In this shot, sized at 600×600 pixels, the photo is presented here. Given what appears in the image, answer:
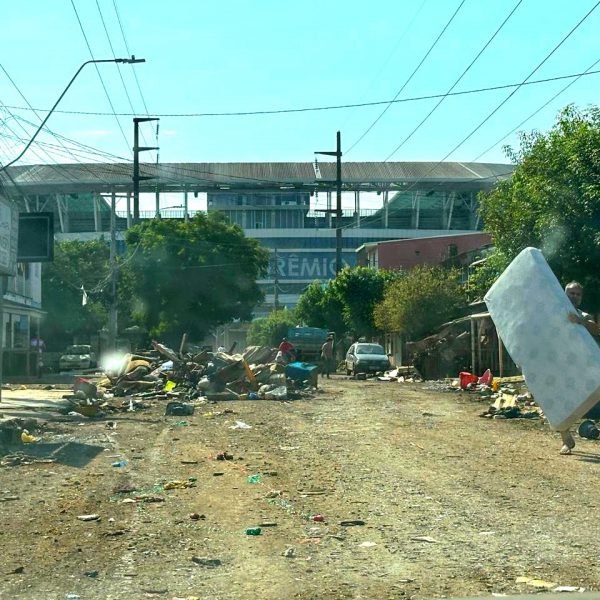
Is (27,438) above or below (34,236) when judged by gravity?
below

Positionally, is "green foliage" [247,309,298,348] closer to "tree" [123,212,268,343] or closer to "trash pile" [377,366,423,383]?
"tree" [123,212,268,343]

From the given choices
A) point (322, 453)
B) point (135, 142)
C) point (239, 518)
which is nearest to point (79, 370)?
point (135, 142)

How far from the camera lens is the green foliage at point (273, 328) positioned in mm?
88500

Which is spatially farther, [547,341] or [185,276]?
[185,276]

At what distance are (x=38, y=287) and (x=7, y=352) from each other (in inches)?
572

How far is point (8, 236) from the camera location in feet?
82.3

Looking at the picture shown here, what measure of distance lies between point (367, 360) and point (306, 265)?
79.9 m

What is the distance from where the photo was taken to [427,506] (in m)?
8.98

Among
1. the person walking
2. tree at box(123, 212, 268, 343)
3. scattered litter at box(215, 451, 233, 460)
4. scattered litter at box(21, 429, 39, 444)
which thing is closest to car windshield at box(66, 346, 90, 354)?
tree at box(123, 212, 268, 343)

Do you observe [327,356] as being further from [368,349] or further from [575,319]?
[575,319]

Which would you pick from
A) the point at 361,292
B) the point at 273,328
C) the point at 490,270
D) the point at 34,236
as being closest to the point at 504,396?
the point at 490,270

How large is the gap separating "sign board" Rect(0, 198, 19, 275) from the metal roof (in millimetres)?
74098

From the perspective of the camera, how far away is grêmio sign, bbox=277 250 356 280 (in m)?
124

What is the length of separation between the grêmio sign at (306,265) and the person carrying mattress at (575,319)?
110136mm
